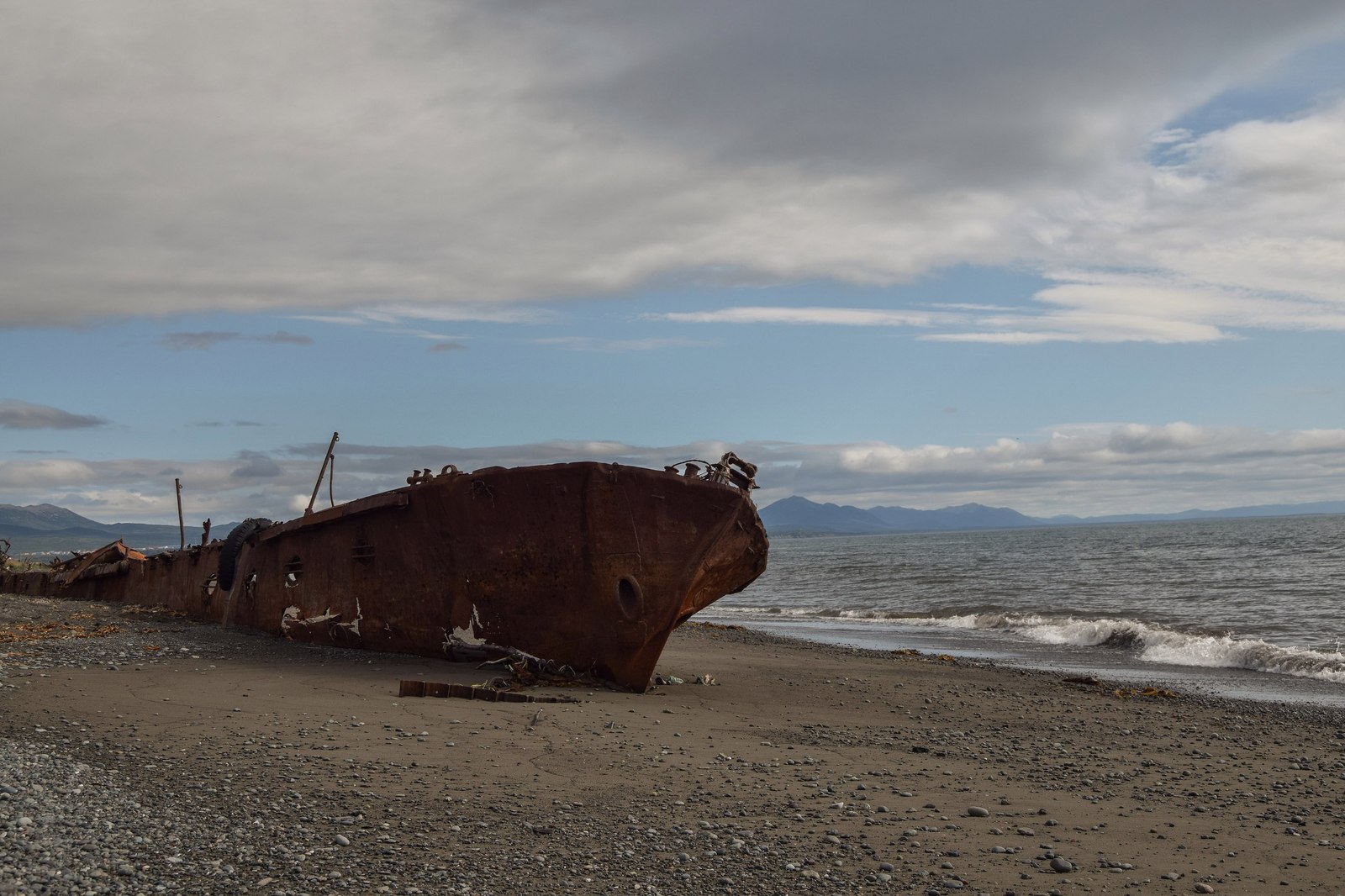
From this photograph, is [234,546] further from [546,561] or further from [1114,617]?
[1114,617]

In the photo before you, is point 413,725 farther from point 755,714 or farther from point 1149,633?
point 1149,633

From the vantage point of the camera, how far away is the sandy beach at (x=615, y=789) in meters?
4.88

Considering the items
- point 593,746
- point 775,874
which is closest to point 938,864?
point 775,874

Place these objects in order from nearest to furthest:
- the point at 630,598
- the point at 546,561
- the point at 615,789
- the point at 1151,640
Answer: the point at 615,789 → the point at 630,598 → the point at 546,561 → the point at 1151,640

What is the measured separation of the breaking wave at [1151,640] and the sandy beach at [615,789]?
523cm

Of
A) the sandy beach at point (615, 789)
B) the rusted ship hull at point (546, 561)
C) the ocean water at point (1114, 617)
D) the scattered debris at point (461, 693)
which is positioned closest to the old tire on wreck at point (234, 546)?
the rusted ship hull at point (546, 561)

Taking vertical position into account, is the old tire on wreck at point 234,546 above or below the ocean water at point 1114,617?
above

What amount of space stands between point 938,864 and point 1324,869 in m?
2.01

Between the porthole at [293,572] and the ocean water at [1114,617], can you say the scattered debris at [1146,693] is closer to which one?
the ocean water at [1114,617]

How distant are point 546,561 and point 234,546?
6384mm

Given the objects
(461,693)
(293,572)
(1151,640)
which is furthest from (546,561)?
(1151,640)

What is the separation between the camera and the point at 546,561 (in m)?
10.3

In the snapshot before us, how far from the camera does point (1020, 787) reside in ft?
22.6

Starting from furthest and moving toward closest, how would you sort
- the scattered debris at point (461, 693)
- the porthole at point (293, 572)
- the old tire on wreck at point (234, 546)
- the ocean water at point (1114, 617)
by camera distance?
1. the ocean water at point (1114, 617)
2. the old tire on wreck at point (234, 546)
3. the porthole at point (293, 572)
4. the scattered debris at point (461, 693)
